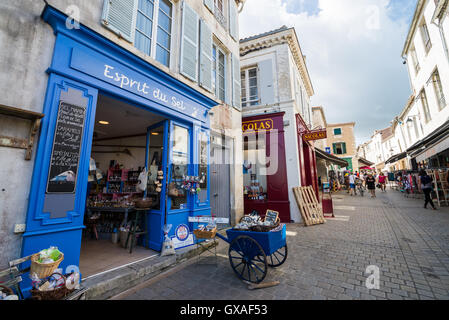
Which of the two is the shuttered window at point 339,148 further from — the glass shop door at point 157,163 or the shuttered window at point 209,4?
the glass shop door at point 157,163

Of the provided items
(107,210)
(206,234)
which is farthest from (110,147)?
(206,234)

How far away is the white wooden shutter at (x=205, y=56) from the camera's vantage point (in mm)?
5805

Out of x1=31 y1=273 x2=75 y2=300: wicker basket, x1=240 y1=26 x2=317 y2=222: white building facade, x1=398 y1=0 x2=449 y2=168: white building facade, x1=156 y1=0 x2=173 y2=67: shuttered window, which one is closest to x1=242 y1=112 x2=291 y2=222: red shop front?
x1=240 y1=26 x2=317 y2=222: white building facade

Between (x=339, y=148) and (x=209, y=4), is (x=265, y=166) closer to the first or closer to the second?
(x=209, y=4)

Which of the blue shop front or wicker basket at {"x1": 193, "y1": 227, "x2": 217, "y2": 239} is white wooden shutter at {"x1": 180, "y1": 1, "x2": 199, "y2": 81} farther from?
wicker basket at {"x1": 193, "y1": 227, "x2": 217, "y2": 239}

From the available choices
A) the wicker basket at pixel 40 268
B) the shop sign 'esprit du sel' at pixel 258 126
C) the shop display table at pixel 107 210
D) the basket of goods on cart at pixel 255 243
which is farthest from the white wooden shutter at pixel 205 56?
the wicker basket at pixel 40 268

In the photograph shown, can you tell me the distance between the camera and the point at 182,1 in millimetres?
5340

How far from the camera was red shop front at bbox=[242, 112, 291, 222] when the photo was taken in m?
8.17

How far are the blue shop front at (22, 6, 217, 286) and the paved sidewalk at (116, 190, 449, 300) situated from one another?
1.30 meters

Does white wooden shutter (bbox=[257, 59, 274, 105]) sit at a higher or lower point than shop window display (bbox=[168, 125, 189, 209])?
higher

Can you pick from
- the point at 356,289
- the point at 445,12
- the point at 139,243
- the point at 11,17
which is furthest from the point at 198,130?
the point at 445,12

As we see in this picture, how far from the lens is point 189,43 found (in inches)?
212

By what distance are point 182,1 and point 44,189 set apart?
5.74 metres
